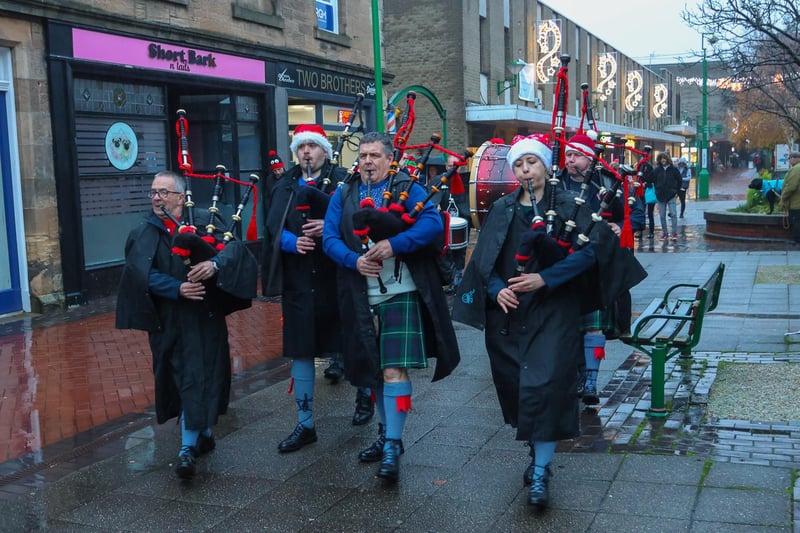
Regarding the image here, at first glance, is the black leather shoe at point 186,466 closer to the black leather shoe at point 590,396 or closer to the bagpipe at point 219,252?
the bagpipe at point 219,252

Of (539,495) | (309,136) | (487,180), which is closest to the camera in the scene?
(539,495)

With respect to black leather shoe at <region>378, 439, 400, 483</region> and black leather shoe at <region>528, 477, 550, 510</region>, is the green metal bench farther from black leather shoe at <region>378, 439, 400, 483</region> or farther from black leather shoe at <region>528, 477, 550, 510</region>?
black leather shoe at <region>378, 439, 400, 483</region>

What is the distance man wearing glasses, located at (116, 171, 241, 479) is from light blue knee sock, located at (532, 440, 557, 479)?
73.3 inches

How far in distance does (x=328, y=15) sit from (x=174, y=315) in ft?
45.1

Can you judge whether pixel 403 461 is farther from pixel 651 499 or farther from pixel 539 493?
pixel 651 499

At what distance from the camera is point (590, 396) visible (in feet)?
19.4

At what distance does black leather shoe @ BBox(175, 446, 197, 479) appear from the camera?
4762 mm

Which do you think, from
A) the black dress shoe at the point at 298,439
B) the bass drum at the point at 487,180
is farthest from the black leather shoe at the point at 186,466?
the bass drum at the point at 487,180

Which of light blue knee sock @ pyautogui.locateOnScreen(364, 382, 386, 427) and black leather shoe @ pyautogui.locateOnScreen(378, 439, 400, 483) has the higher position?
light blue knee sock @ pyautogui.locateOnScreen(364, 382, 386, 427)

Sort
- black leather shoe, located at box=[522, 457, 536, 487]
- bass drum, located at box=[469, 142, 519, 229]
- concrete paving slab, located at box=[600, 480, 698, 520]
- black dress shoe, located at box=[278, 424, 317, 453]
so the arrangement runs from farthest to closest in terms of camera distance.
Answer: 1. bass drum, located at box=[469, 142, 519, 229]
2. black dress shoe, located at box=[278, 424, 317, 453]
3. black leather shoe, located at box=[522, 457, 536, 487]
4. concrete paving slab, located at box=[600, 480, 698, 520]

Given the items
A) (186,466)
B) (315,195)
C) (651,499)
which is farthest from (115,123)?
(651,499)

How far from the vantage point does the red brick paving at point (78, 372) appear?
6.08 meters

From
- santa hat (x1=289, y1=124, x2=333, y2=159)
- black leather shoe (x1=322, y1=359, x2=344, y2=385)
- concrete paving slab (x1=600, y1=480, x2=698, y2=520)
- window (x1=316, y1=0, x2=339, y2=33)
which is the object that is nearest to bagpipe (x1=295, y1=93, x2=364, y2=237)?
santa hat (x1=289, y1=124, x2=333, y2=159)

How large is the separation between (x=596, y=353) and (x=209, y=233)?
9.33 feet
